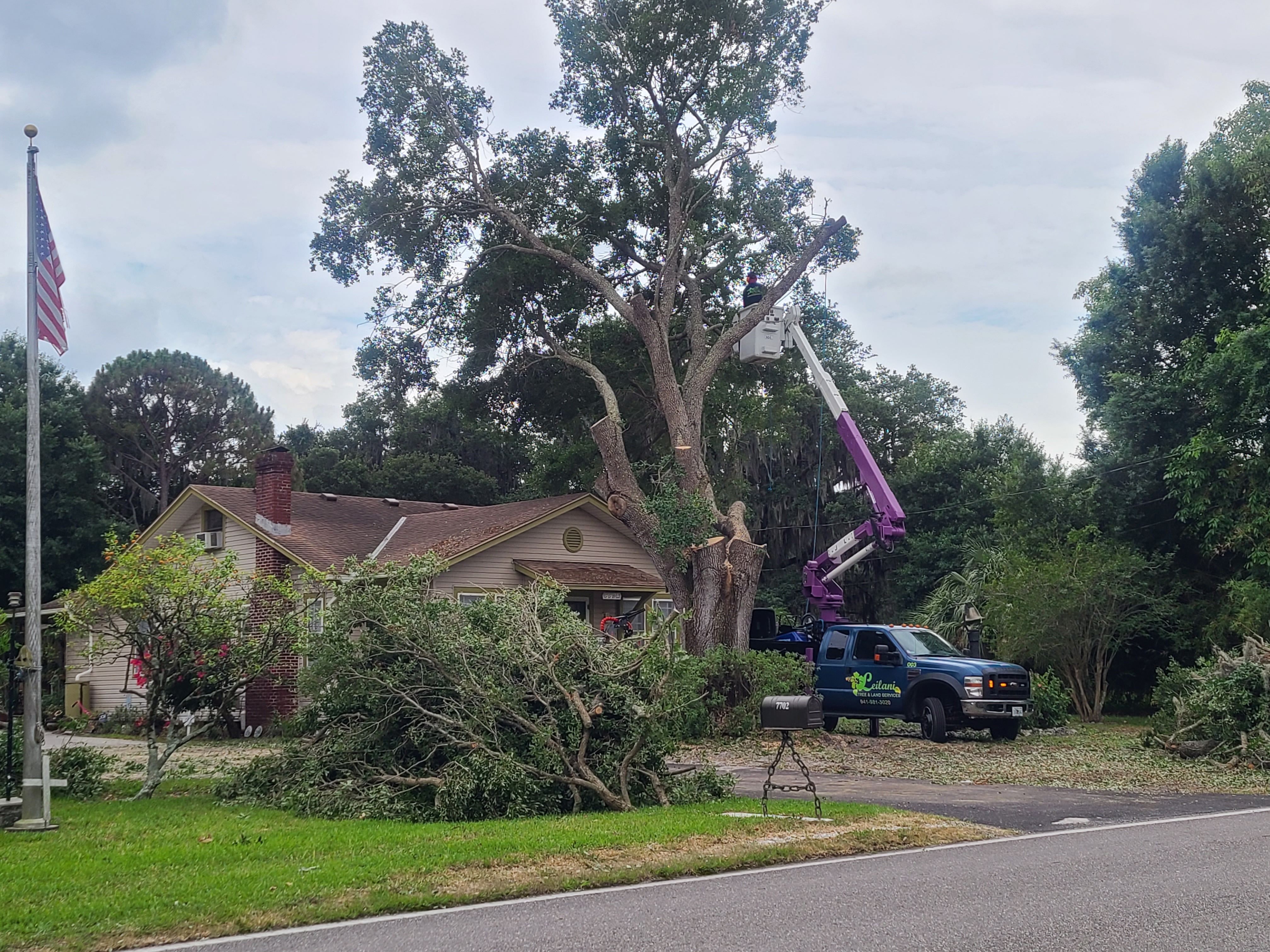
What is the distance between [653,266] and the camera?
94.2 ft

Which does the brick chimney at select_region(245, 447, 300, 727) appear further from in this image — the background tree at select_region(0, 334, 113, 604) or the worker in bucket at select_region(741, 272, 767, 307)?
the background tree at select_region(0, 334, 113, 604)

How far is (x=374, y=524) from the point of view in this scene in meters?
28.9

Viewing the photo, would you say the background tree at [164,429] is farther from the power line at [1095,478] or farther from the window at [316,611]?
the window at [316,611]

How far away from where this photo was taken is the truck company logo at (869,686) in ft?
67.6

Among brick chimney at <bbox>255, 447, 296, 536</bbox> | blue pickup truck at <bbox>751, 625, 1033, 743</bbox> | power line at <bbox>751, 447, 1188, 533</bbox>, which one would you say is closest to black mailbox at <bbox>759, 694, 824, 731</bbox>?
blue pickup truck at <bbox>751, 625, 1033, 743</bbox>

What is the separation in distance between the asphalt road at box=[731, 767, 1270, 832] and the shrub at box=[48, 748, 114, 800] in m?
7.23

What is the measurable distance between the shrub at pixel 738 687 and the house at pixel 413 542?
5.28 meters

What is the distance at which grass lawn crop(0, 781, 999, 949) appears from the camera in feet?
22.2

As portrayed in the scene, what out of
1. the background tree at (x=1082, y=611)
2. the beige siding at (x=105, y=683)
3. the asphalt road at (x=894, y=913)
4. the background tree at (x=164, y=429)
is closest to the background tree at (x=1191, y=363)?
the background tree at (x=1082, y=611)

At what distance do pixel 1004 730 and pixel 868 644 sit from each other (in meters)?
2.72

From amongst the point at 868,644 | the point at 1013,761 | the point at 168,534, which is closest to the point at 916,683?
the point at 868,644

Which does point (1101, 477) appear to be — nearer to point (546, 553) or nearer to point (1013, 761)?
point (546, 553)

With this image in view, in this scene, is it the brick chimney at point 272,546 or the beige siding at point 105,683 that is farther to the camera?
the beige siding at point 105,683

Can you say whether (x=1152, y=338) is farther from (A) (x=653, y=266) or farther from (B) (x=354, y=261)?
(B) (x=354, y=261)
